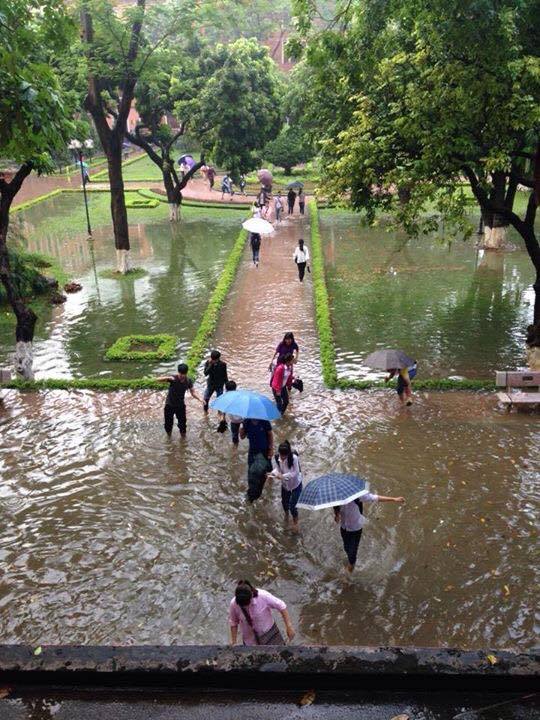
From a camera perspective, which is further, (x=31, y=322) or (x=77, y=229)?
(x=77, y=229)

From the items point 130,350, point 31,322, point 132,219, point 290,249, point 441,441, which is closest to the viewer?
point 441,441

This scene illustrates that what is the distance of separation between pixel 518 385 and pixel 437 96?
4.91 meters

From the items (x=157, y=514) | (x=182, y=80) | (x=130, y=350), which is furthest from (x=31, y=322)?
(x=182, y=80)

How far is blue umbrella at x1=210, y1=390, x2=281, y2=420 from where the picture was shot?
7.44 metres

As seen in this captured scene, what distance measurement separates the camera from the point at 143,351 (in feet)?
42.9

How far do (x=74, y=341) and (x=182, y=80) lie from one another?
18.0m

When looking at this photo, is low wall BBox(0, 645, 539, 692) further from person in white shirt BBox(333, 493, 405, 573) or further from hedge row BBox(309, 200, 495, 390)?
hedge row BBox(309, 200, 495, 390)

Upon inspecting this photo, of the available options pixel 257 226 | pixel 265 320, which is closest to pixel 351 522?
pixel 265 320

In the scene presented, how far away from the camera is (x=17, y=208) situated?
103 feet

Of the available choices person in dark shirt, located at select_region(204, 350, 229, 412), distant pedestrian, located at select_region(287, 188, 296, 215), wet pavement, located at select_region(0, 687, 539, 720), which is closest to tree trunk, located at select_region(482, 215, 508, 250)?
distant pedestrian, located at select_region(287, 188, 296, 215)

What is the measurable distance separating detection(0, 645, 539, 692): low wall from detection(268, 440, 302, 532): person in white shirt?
326 cm

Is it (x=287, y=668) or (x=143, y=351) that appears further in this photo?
(x=143, y=351)

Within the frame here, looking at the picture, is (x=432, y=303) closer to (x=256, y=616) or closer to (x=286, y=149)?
(x=256, y=616)

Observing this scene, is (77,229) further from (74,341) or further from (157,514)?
(157,514)
